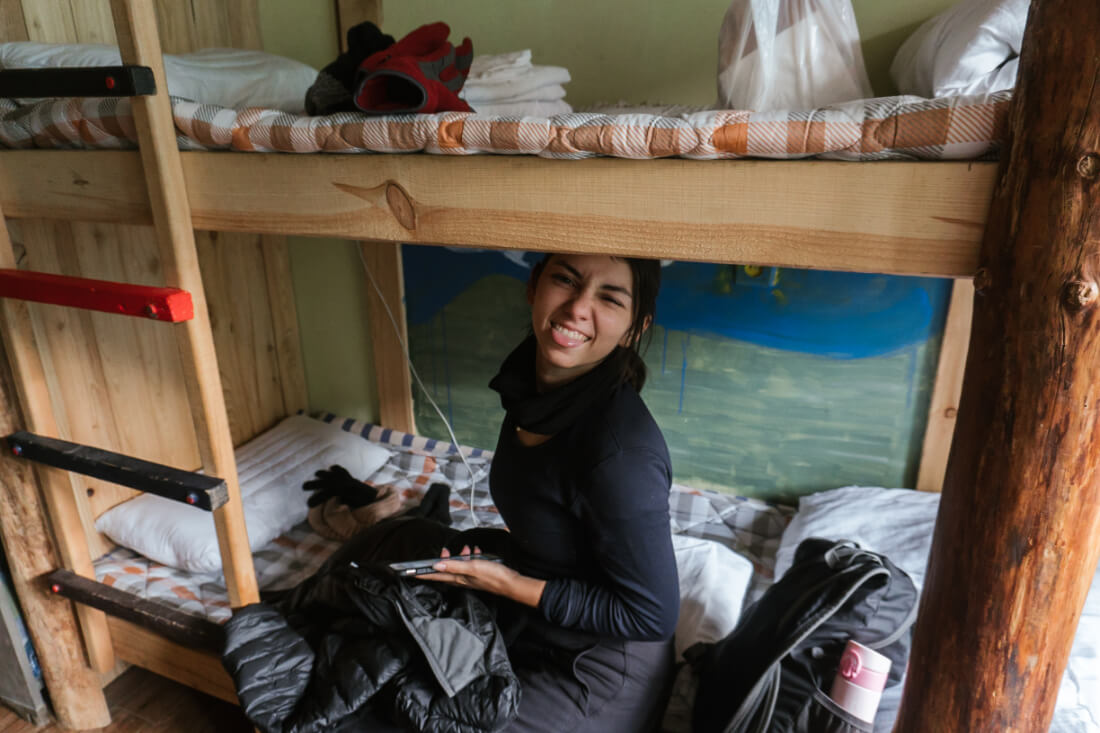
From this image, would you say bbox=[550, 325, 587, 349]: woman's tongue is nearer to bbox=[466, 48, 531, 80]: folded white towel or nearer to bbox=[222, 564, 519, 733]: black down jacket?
bbox=[222, 564, 519, 733]: black down jacket

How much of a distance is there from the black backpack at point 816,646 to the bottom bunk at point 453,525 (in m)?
0.12

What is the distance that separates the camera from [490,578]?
1.09m

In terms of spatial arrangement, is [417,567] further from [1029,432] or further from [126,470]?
[1029,432]

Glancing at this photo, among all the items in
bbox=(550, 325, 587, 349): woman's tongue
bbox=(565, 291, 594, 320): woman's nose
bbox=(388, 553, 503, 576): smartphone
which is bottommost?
bbox=(388, 553, 503, 576): smartphone

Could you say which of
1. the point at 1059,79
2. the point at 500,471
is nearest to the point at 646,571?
the point at 500,471

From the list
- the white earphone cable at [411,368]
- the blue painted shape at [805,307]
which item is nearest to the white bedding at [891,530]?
the blue painted shape at [805,307]

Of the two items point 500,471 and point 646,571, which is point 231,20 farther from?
point 646,571

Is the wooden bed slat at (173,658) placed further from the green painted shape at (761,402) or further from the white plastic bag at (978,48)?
the white plastic bag at (978,48)

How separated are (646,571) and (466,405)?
124 centimetres

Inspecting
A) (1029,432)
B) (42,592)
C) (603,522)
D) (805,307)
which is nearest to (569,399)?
(603,522)

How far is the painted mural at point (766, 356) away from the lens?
1666 mm

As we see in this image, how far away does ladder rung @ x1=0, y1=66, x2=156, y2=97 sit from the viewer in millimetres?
968

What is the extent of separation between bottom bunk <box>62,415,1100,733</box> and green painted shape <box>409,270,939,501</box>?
0.27 feet

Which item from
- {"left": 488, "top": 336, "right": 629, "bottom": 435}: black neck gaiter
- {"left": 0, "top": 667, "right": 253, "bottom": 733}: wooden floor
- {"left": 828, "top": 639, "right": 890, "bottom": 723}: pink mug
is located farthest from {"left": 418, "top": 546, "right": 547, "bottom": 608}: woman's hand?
{"left": 0, "top": 667, "right": 253, "bottom": 733}: wooden floor
